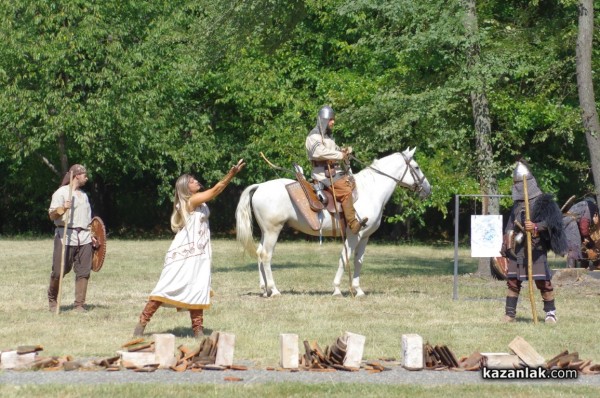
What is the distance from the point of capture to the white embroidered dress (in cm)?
1288

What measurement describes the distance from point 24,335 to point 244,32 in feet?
44.9

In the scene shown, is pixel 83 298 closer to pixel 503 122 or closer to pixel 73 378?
pixel 73 378

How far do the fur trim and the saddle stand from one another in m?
4.17

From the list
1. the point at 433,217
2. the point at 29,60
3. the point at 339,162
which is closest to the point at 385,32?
the point at 339,162

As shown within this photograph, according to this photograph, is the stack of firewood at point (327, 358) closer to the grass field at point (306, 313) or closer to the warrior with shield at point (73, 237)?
the grass field at point (306, 313)

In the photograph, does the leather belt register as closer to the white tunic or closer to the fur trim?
the white tunic

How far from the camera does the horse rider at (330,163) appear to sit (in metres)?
17.9

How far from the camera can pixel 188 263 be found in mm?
12977

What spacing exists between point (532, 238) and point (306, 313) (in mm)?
3134

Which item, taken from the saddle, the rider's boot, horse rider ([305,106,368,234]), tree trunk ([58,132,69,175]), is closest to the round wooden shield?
the saddle

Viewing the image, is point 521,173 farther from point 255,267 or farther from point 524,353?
point 255,267

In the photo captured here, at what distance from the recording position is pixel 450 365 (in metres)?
10.6

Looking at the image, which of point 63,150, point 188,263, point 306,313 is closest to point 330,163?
point 306,313

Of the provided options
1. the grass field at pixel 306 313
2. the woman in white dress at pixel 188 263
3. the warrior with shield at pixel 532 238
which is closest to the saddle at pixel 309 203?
the grass field at pixel 306 313
